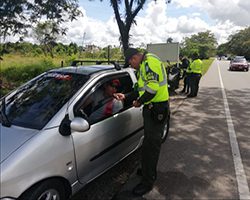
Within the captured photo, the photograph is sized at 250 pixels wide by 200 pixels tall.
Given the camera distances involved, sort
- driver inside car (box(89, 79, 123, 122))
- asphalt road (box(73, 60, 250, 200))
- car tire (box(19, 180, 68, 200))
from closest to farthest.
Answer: car tire (box(19, 180, 68, 200))
driver inside car (box(89, 79, 123, 122))
asphalt road (box(73, 60, 250, 200))

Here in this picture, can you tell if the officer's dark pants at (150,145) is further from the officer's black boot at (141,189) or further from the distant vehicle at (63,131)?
the distant vehicle at (63,131)

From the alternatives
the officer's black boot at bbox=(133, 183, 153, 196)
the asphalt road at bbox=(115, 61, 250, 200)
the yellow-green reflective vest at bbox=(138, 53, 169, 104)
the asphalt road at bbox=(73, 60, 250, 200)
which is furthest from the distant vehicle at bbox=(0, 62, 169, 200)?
the asphalt road at bbox=(115, 61, 250, 200)

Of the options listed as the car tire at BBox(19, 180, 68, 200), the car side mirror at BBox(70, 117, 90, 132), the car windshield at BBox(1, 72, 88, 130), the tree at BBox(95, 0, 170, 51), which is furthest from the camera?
the tree at BBox(95, 0, 170, 51)

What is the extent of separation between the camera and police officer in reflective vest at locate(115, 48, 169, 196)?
3.53m

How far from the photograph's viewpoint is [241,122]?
24.0 feet

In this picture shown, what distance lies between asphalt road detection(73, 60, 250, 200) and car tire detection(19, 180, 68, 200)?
731mm

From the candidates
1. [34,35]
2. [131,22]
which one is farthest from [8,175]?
[131,22]

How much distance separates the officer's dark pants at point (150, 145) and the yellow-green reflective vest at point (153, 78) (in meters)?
0.26

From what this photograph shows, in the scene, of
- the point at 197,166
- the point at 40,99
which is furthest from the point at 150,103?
the point at 197,166

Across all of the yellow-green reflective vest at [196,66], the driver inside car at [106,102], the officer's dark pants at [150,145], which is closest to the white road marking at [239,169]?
the officer's dark pants at [150,145]

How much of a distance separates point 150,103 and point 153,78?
0.36 meters

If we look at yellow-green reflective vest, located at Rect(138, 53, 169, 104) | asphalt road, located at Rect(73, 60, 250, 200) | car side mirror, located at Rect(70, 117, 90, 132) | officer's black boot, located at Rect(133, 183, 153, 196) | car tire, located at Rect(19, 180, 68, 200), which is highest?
yellow-green reflective vest, located at Rect(138, 53, 169, 104)

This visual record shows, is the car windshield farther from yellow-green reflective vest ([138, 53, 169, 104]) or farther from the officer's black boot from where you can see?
the officer's black boot

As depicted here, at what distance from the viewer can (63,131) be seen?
2977 mm
